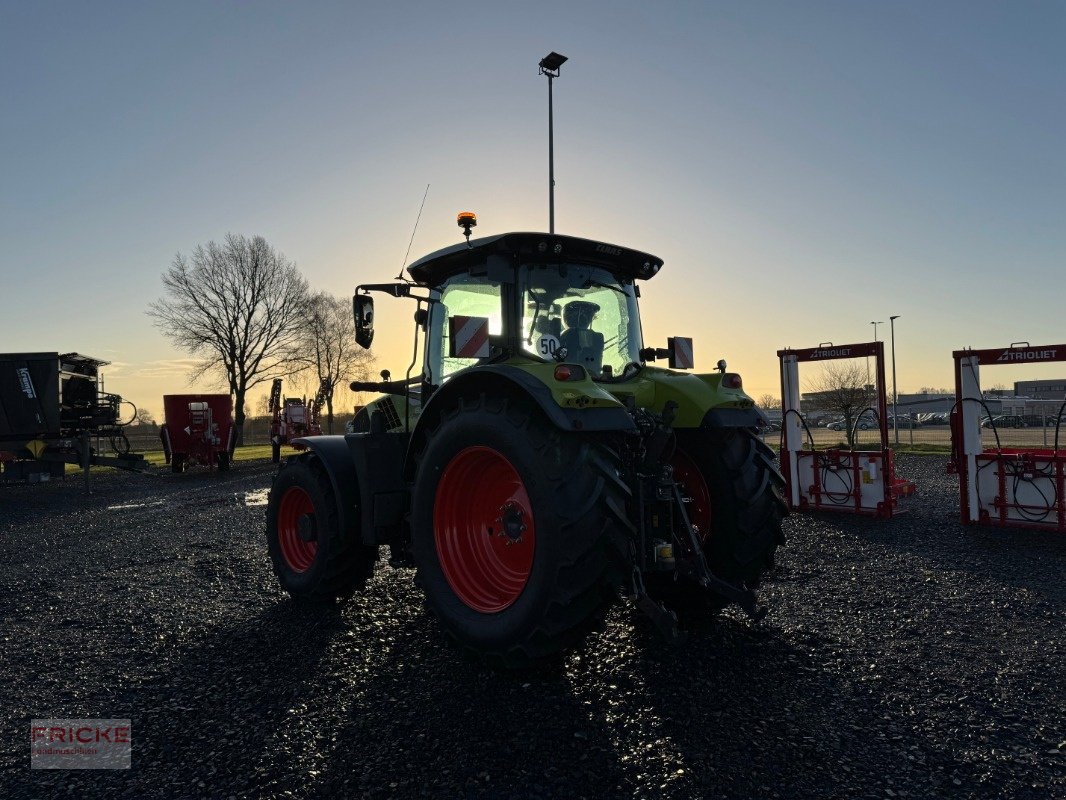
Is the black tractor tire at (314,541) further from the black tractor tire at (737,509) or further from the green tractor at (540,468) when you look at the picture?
the black tractor tire at (737,509)

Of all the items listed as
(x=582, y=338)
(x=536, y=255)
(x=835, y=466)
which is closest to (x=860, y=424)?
(x=835, y=466)

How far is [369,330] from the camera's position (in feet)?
15.4

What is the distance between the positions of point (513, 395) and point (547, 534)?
0.80m

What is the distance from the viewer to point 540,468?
3.17 meters

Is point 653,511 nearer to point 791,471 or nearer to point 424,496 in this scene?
point 424,496

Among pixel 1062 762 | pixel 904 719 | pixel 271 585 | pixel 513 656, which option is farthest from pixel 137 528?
pixel 1062 762

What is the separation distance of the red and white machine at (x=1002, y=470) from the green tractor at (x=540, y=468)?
549 centimetres

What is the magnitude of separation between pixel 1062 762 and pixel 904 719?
1.87 ft

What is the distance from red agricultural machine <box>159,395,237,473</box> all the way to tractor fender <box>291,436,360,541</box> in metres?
16.7

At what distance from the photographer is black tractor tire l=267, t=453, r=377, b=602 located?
484cm

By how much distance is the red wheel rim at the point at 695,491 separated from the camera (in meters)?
4.22

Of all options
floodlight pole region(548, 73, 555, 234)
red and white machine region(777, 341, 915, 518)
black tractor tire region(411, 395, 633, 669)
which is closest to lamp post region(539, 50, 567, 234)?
floodlight pole region(548, 73, 555, 234)

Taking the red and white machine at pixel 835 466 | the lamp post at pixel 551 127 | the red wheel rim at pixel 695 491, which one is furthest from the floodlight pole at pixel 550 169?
the red wheel rim at pixel 695 491

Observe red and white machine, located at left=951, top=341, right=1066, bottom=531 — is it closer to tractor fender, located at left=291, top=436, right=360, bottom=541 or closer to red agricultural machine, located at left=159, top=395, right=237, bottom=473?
tractor fender, located at left=291, top=436, right=360, bottom=541
